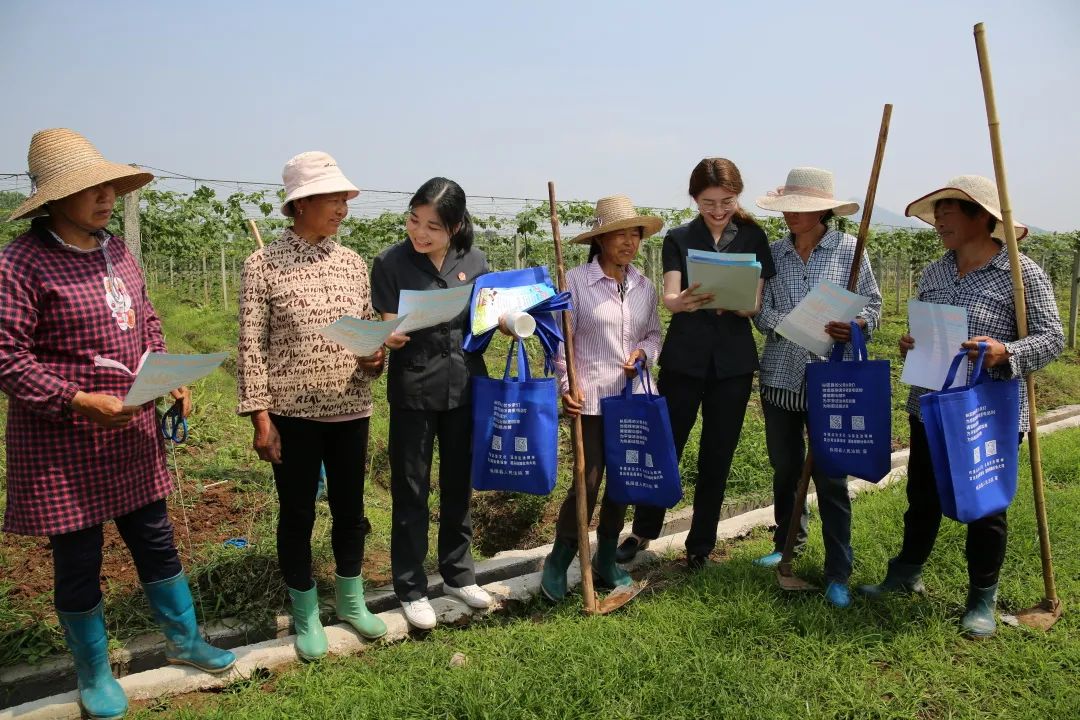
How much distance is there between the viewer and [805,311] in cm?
299

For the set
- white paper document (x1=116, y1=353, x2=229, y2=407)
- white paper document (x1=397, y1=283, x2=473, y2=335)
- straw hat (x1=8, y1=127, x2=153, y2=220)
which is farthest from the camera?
white paper document (x1=397, y1=283, x2=473, y2=335)

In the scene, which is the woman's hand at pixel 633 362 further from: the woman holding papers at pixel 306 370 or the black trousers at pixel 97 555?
the black trousers at pixel 97 555

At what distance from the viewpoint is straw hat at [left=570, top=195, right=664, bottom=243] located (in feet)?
10.1

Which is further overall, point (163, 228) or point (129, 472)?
point (163, 228)

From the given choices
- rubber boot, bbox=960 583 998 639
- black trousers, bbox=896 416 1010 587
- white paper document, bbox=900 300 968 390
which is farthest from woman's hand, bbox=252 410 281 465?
→ rubber boot, bbox=960 583 998 639

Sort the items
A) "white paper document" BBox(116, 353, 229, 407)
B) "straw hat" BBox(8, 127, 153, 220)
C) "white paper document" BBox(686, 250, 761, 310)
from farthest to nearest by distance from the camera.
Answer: "white paper document" BBox(686, 250, 761, 310) → "straw hat" BBox(8, 127, 153, 220) → "white paper document" BBox(116, 353, 229, 407)

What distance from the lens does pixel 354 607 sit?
3.00 metres

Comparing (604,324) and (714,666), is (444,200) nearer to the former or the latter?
(604,324)

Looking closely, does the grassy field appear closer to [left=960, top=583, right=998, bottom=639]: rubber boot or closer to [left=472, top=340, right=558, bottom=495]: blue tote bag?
[left=472, top=340, right=558, bottom=495]: blue tote bag

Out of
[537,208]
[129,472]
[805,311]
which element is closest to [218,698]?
[129,472]

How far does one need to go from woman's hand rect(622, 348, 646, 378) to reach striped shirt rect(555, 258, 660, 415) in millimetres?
21

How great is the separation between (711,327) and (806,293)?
1.39 feet

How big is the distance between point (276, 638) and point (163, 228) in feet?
42.4

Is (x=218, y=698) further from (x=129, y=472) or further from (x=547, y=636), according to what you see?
(x=547, y=636)
